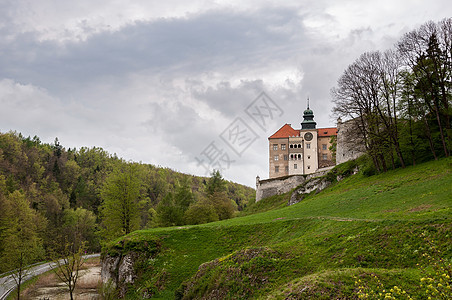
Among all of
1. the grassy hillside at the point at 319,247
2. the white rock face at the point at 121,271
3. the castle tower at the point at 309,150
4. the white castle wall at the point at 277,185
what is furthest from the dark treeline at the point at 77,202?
the castle tower at the point at 309,150

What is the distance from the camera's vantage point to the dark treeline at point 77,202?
48.8 metres

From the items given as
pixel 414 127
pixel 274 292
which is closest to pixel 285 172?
pixel 414 127

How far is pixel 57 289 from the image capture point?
4125 cm

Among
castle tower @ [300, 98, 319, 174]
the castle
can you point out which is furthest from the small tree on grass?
castle tower @ [300, 98, 319, 174]

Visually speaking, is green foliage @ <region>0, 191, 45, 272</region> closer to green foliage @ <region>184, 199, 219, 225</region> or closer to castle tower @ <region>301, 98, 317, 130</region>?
green foliage @ <region>184, 199, 219, 225</region>

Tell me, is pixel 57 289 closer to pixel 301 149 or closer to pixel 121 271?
pixel 121 271

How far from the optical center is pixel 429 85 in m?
34.7

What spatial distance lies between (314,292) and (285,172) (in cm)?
6009

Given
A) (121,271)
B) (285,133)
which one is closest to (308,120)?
(285,133)

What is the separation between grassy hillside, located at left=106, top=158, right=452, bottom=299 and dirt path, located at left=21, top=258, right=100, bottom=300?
27.6 ft

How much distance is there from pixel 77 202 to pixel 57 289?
7031cm

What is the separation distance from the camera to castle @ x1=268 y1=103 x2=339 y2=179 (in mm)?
71000

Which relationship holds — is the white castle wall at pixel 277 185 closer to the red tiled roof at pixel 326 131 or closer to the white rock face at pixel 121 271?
the red tiled roof at pixel 326 131

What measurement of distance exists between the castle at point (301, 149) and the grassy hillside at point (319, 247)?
33949 mm
